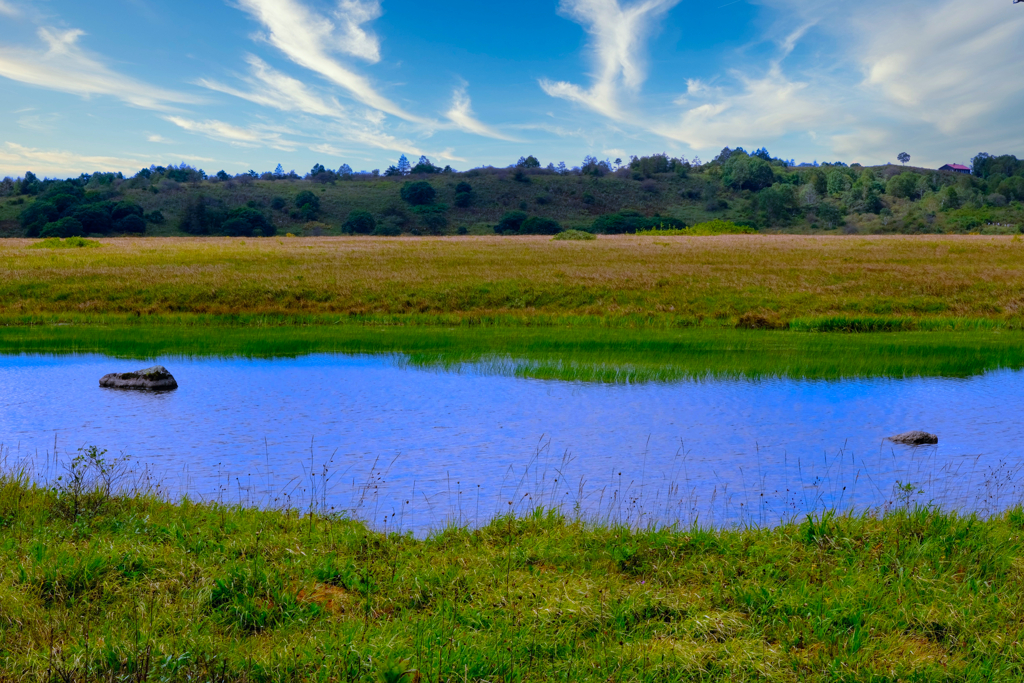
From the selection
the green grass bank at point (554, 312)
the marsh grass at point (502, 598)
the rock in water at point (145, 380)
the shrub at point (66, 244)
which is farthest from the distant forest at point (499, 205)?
the marsh grass at point (502, 598)

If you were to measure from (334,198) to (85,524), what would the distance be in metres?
163

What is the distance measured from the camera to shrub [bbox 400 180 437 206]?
16612 cm

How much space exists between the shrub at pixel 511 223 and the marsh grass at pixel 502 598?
131230mm

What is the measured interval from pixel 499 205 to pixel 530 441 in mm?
160831

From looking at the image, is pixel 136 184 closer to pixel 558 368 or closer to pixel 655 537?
pixel 558 368

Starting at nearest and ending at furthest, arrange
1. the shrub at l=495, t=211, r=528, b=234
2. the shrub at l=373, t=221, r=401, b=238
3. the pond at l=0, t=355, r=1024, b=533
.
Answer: the pond at l=0, t=355, r=1024, b=533 < the shrub at l=373, t=221, r=401, b=238 < the shrub at l=495, t=211, r=528, b=234

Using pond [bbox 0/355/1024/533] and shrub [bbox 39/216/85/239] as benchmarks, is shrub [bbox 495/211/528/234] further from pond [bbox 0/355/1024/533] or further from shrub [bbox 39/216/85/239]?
pond [bbox 0/355/1024/533]

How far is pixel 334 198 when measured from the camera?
6476 inches

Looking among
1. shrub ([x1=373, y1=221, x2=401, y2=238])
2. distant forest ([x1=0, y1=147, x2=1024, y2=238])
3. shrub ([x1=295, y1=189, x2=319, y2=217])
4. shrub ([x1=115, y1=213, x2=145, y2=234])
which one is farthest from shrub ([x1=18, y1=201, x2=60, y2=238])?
shrub ([x1=373, y1=221, x2=401, y2=238])

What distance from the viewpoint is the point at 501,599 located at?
6.40 metres

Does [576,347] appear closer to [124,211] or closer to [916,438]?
[916,438]

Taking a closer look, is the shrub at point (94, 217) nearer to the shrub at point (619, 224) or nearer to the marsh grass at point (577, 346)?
the shrub at point (619, 224)

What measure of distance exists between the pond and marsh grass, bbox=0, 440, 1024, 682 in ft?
3.71

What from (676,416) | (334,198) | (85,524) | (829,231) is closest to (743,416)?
(676,416)
